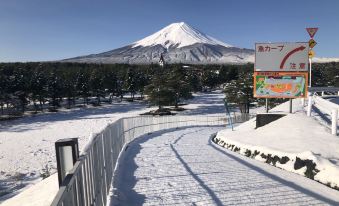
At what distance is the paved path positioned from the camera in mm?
5754

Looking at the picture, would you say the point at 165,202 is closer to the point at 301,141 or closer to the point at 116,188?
the point at 116,188

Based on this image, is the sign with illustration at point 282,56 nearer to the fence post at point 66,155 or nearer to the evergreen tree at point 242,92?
the fence post at point 66,155

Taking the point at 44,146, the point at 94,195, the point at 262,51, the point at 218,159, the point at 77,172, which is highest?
the point at 262,51

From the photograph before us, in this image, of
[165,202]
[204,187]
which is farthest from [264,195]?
[165,202]

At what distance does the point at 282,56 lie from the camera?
16.6m

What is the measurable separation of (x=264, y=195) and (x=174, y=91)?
2027 inches

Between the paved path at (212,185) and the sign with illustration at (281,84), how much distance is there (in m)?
8.68

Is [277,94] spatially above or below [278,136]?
above

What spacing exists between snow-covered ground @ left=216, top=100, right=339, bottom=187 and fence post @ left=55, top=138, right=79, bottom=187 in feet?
17.8

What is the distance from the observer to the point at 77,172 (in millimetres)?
3400

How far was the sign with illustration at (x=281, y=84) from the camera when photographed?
1639cm

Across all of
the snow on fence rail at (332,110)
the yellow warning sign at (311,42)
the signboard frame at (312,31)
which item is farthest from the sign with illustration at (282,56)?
the snow on fence rail at (332,110)

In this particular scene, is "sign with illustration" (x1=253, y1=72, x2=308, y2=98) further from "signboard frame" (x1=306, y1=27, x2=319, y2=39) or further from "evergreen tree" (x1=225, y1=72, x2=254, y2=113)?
"evergreen tree" (x1=225, y1=72, x2=254, y2=113)

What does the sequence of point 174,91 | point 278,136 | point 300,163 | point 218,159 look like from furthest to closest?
point 174,91, point 278,136, point 218,159, point 300,163
